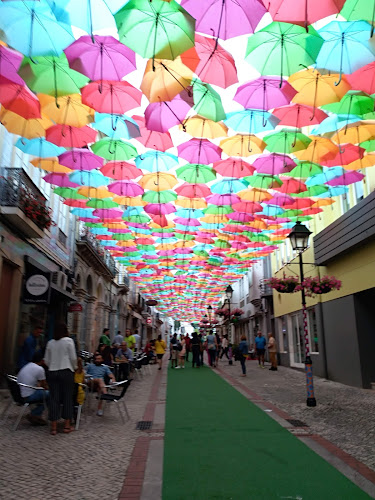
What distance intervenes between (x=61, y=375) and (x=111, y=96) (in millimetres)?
5010

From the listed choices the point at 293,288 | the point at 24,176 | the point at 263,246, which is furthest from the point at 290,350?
the point at 24,176

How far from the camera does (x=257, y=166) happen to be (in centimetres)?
1029

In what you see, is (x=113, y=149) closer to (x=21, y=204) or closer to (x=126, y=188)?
(x=126, y=188)

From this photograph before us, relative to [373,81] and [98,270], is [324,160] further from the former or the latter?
[98,270]

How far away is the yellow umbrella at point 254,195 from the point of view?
1239 cm

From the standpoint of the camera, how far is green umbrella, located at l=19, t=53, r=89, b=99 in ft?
22.1

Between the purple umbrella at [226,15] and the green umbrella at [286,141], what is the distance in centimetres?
377

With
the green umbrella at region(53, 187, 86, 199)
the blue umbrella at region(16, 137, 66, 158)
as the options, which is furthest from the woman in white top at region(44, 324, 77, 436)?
the green umbrella at region(53, 187, 86, 199)

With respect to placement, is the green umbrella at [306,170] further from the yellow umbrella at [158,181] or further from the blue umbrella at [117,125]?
the blue umbrella at [117,125]

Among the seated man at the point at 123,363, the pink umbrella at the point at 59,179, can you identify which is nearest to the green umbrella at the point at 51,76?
the pink umbrella at the point at 59,179

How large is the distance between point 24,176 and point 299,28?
845 centimetres

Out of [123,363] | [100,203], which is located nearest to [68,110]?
[100,203]

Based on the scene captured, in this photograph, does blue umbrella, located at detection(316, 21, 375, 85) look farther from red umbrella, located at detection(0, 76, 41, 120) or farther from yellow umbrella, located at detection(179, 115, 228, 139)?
red umbrella, located at detection(0, 76, 41, 120)

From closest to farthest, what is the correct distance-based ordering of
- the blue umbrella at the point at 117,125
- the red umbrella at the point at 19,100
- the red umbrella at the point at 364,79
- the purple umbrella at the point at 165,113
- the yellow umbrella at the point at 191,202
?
the red umbrella at the point at 364,79 → the red umbrella at the point at 19,100 → the purple umbrella at the point at 165,113 → the blue umbrella at the point at 117,125 → the yellow umbrella at the point at 191,202
